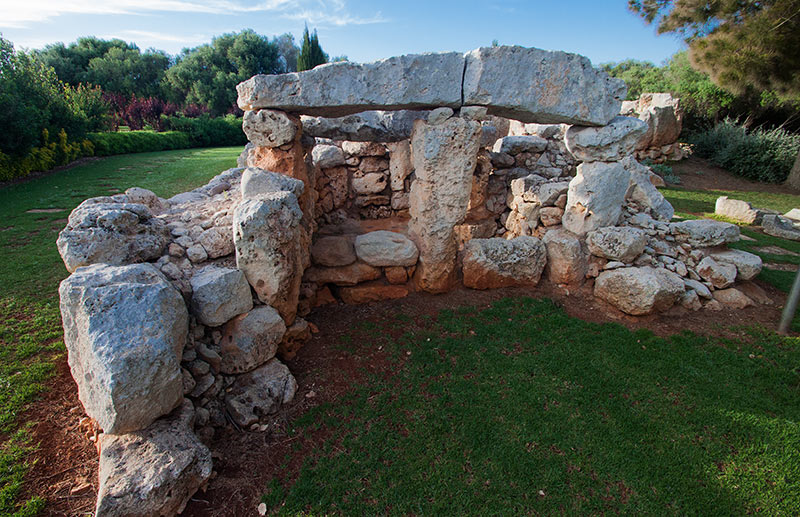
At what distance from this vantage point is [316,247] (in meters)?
5.37

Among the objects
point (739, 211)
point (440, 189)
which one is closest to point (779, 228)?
point (739, 211)

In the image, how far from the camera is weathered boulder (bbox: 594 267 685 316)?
4.68 m

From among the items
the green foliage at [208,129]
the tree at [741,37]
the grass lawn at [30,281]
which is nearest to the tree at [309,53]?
the green foliage at [208,129]

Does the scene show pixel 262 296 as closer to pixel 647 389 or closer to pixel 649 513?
pixel 649 513

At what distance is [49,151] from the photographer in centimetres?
1249

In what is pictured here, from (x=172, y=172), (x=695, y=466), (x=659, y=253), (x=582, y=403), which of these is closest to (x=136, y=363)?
(x=582, y=403)

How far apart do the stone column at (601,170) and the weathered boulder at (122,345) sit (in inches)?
196

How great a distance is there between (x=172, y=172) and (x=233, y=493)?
41.1ft

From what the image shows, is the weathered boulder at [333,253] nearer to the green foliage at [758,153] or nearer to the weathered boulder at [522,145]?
the weathered boulder at [522,145]

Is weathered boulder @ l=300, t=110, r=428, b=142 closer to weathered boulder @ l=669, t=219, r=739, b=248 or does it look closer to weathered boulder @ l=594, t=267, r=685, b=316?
weathered boulder @ l=594, t=267, r=685, b=316

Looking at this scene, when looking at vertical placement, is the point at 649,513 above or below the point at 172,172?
below

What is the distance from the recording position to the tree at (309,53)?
25266 millimetres

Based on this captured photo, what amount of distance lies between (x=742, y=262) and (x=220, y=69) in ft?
118

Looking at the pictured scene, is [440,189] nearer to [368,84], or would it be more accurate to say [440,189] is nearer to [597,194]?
[368,84]
